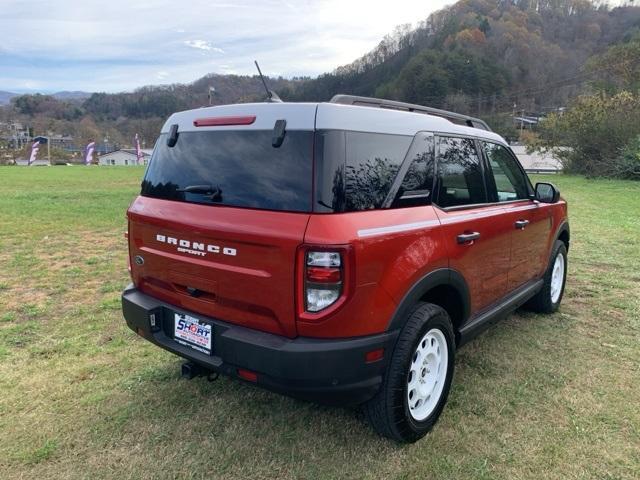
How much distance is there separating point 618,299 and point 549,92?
68.5 metres

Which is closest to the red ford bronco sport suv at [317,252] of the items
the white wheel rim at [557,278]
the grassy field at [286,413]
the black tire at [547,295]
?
the grassy field at [286,413]

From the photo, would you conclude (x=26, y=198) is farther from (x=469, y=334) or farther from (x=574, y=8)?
(x=574, y=8)

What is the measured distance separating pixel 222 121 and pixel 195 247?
74 cm

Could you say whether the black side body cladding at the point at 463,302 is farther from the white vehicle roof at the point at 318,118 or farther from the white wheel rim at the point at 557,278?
the white vehicle roof at the point at 318,118

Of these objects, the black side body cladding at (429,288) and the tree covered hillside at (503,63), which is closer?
the black side body cladding at (429,288)

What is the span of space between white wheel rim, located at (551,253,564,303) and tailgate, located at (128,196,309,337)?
11.6 feet

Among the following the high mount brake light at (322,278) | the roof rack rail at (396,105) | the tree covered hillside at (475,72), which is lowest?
the high mount brake light at (322,278)

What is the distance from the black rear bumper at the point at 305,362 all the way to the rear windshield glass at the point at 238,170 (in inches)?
26.0

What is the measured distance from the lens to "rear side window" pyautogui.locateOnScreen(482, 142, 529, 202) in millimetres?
3746

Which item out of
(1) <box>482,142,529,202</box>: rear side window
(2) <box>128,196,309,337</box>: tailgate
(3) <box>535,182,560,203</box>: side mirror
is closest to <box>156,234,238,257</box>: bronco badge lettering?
(2) <box>128,196,309,337</box>: tailgate

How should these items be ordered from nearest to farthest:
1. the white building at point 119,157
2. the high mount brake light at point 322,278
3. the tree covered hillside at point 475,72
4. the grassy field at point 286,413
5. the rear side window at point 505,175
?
the high mount brake light at point 322,278 < the grassy field at point 286,413 < the rear side window at point 505,175 < the tree covered hillside at point 475,72 < the white building at point 119,157

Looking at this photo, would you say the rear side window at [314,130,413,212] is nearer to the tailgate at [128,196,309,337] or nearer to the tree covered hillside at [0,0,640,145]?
the tailgate at [128,196,309,337]

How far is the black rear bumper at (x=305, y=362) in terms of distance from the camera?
7.49 feet

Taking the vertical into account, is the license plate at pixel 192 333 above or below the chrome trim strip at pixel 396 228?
below
